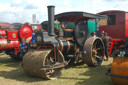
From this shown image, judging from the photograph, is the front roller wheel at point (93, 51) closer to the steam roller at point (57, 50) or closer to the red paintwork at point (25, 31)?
the steam roller at point (57, 50)

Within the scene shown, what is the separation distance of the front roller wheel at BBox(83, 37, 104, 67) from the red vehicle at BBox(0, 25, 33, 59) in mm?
2990

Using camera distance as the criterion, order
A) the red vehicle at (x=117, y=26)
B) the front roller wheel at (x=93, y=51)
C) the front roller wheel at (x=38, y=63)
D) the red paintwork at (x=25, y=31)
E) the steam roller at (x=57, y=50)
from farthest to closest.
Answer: the red vehicle at (x=117, y=26)
the red paintwork at (x=25, y=31)
the front roller wheel at (x=93, y=51)
the steam roller at (x=57, y=50)
the front roller wheel at (x=38, y=63)

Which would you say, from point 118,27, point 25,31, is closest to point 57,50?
point 25,31

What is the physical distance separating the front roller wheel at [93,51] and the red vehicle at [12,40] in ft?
9.81

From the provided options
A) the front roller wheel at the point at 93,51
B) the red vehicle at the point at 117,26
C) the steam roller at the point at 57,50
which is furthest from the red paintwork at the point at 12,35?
the red vehicle at the point at 117,26

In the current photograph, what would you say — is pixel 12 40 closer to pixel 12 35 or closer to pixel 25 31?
pixel 12 35

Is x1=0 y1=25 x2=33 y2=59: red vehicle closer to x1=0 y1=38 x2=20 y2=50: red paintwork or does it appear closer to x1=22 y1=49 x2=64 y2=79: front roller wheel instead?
x1=0 y1=38 x2=20 y2=50: red paintwork

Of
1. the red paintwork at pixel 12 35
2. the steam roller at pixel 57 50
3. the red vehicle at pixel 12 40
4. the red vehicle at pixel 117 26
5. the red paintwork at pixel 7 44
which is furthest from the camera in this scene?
the red vehicle at pixel 117 26

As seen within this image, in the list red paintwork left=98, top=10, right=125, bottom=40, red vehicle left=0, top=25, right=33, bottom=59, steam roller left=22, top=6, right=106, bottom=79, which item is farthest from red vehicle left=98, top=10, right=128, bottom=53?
red vehicle left=0, top=25, right=33, bottom=59

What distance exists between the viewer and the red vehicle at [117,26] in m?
8.93

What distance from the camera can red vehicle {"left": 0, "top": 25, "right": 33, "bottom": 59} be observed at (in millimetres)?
7048

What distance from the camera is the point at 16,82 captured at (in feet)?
13.5

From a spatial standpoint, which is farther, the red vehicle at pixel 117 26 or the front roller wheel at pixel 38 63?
the red vehicle at pixel 117 26

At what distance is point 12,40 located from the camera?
7.39m
